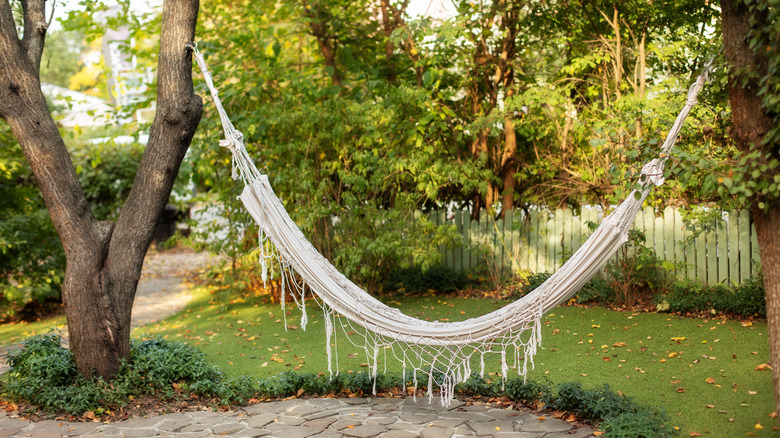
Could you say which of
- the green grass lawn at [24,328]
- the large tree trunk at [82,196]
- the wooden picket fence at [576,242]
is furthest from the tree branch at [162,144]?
the wooden picket fence at [576,242]

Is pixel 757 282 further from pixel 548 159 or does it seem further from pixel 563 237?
pixel 548 159

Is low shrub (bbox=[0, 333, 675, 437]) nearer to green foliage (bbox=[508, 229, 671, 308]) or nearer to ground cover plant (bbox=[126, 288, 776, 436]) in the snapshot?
ground cover plant (bbox=[126, 288, 776, 436])

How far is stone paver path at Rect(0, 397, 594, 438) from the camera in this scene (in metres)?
2.83

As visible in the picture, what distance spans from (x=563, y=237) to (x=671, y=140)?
3.32m

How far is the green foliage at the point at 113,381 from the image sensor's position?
3217mm

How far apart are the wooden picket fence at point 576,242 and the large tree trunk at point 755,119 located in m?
2.43

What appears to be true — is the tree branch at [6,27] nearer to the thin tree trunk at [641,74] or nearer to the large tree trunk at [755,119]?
the large tree trunk at [755,119]

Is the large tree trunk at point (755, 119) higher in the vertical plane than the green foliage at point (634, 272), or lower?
higher

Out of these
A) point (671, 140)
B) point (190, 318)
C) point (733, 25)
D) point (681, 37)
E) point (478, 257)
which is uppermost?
point (681, 37)

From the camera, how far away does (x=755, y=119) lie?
2293 mm

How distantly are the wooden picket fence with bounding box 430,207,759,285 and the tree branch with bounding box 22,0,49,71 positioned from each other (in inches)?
147

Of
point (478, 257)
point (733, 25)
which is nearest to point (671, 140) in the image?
point (733, 25)

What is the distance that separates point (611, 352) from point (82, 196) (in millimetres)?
3303

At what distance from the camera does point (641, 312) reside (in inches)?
194
